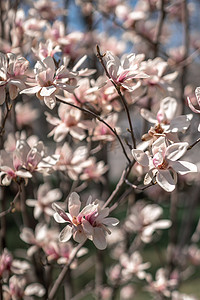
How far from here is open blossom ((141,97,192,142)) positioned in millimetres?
927

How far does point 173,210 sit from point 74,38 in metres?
1.04

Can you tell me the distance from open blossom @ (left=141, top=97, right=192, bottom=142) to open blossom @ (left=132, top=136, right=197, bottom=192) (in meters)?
0.09

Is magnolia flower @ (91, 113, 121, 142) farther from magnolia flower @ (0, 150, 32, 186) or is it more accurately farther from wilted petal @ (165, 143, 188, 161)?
wilted petal @ (165, 143, 188, 161)

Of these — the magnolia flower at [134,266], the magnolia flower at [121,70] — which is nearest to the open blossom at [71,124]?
the magnolia flower at [121,70]

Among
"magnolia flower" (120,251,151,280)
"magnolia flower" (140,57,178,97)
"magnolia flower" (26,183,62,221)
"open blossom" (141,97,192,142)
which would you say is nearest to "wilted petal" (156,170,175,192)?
"open blossom" (141,97,192,142)

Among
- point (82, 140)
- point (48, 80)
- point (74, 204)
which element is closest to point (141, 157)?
point (74, 204)

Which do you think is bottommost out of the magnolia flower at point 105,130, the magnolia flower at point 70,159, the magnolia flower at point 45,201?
the magnolia flower at point 45,201

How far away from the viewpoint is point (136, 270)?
1.63 m

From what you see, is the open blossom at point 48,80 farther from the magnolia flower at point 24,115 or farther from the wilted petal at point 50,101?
the magnolia flower at point 24,115

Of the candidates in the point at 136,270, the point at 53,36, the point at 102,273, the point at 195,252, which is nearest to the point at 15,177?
the point at 53,36

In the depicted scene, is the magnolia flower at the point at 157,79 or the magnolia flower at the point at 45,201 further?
the magnolia flower at the point at 45,201

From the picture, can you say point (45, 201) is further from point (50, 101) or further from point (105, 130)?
point (50, 101)

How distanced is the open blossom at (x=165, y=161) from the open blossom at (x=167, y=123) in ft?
0.28

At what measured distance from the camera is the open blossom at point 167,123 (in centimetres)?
93
